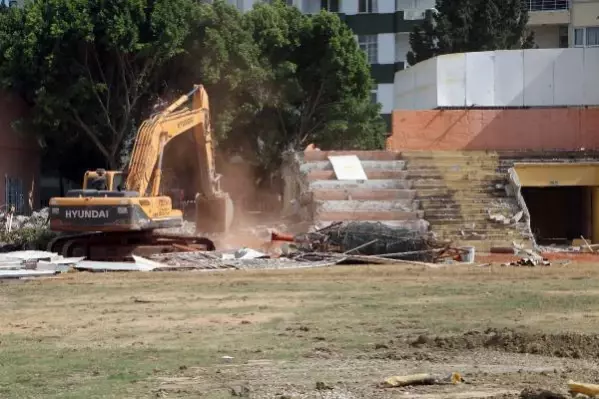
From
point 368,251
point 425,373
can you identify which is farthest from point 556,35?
point 425,373

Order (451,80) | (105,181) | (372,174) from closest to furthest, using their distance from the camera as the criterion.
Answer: (105,181) < (372,174) < (451,80)

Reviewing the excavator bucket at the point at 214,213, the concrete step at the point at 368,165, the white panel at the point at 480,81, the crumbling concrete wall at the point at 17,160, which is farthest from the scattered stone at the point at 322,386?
the crumbling concrete wall at the point at 17,160

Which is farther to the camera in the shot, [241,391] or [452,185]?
[452,185]

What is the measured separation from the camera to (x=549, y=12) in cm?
6319

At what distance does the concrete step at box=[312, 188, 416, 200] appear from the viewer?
3888 cm

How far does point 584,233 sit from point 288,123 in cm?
1591

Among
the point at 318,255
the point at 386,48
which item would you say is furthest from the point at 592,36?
the point at 318,255

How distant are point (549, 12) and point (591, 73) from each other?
62.3 ft

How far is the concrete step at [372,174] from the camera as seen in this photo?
132 feet

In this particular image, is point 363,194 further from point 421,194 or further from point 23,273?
point 23,273

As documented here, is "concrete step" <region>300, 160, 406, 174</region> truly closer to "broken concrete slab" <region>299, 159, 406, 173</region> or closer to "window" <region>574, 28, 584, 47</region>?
"broken concrete slab" <region>299, 159, 406, 173</region>

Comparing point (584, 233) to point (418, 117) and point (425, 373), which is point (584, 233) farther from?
point (425, 373)

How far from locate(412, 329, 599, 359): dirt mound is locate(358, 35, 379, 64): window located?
5419 centimetres

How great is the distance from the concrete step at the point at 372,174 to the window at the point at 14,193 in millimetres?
14804
